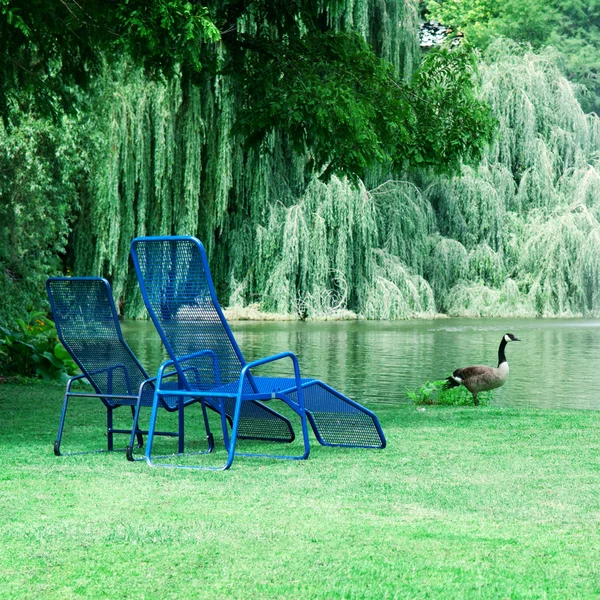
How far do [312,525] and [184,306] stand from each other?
6.24ft

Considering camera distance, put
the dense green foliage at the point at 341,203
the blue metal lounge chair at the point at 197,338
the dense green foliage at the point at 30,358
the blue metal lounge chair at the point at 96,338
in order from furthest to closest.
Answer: the dense green foliage at the point at 341,203
the dense green foliage at the point at 30,358
the blue metal lounge chair at the point at 96,338
the blue metal lounge chair at the point at 197,338

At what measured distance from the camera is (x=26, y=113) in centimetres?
1252

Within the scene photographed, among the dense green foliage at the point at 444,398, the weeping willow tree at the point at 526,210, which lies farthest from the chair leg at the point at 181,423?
the weeping willow tree at the point at 526,210

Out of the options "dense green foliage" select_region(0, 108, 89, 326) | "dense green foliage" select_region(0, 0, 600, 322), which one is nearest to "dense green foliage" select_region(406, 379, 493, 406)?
"dense green foliage" select_region(0, 108, 89, 326)

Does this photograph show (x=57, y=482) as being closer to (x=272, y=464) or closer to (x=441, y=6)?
(x=272, y=464)

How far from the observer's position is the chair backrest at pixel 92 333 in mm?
5852

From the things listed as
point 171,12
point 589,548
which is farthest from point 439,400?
point 589,548

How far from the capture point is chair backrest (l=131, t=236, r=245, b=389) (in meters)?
5.20

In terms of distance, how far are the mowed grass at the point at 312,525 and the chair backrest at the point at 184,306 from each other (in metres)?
0.53

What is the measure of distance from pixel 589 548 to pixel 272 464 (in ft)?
6.99

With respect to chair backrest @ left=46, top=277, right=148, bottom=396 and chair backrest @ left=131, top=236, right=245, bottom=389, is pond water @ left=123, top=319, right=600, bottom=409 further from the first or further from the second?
chair backrest @ left=131, top=236, right=245, bottom=389

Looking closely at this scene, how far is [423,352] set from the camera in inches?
624

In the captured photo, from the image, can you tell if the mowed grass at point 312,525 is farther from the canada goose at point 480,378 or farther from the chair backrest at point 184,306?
the canada goose at point 480,378

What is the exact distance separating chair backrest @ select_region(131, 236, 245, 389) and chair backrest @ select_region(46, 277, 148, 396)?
1.78 feet
